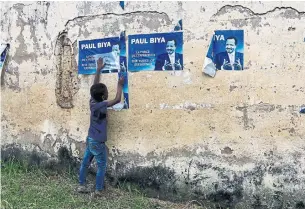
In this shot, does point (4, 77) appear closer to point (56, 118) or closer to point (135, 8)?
point (56, 118)

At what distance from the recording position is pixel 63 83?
5.36m

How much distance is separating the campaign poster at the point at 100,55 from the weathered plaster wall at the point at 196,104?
0.08 meters

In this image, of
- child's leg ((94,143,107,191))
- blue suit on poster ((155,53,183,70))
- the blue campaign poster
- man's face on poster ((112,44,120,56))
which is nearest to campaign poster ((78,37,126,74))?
man's face on poster ((112,44,120,56))

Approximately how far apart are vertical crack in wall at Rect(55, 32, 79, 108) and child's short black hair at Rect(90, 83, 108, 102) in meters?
0.49

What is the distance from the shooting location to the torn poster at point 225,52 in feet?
14.4

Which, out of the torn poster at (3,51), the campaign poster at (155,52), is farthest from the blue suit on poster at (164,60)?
the torn poster at (3,51)

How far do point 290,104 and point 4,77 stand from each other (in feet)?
11.5

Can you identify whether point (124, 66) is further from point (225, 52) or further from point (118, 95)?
point (225, 52)

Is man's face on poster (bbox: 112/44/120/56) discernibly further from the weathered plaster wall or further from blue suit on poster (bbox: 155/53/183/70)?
blue suit on poster (bbox: 155/53/183/70)

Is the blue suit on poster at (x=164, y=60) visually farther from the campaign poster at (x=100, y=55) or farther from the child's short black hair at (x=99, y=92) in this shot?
the child's short black hair at (x=99, y=92)

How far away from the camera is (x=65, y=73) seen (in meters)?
5.33

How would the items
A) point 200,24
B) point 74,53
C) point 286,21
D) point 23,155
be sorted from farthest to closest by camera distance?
point 23,155
point 74,53
point 200,24
point 286,21

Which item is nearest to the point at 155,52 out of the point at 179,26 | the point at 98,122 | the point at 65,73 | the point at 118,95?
the point at 179,26

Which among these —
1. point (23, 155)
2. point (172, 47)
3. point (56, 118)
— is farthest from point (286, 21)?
point (23, 155)
